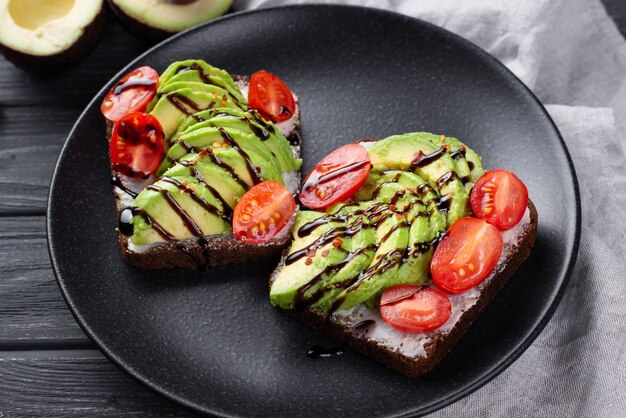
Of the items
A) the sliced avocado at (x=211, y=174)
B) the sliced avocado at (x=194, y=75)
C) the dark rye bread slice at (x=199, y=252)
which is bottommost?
the dark rye bread slice at (x=199, y=252)

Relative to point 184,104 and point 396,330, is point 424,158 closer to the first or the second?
point 396,330

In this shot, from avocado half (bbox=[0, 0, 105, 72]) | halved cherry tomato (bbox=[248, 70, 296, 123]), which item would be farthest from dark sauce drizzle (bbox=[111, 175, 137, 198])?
avocado half (bbox=[0, 0, 105, 72])

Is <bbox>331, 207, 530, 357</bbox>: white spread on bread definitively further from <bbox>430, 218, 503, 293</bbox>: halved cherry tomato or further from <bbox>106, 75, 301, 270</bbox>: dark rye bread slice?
<bbox>106, 75, 301, 270</bbox>: dark rye bread slice

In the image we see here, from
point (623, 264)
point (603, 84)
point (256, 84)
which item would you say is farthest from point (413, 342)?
point (603, 84)

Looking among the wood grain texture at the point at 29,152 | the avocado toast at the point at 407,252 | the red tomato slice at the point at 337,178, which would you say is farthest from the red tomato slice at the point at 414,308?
the wood grain texture at the point at 29,152

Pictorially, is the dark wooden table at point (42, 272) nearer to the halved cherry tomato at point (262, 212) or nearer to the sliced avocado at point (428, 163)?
the halved cherry tomato at point (262, 212)

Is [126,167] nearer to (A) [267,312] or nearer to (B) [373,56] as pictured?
(A) [267,312]
